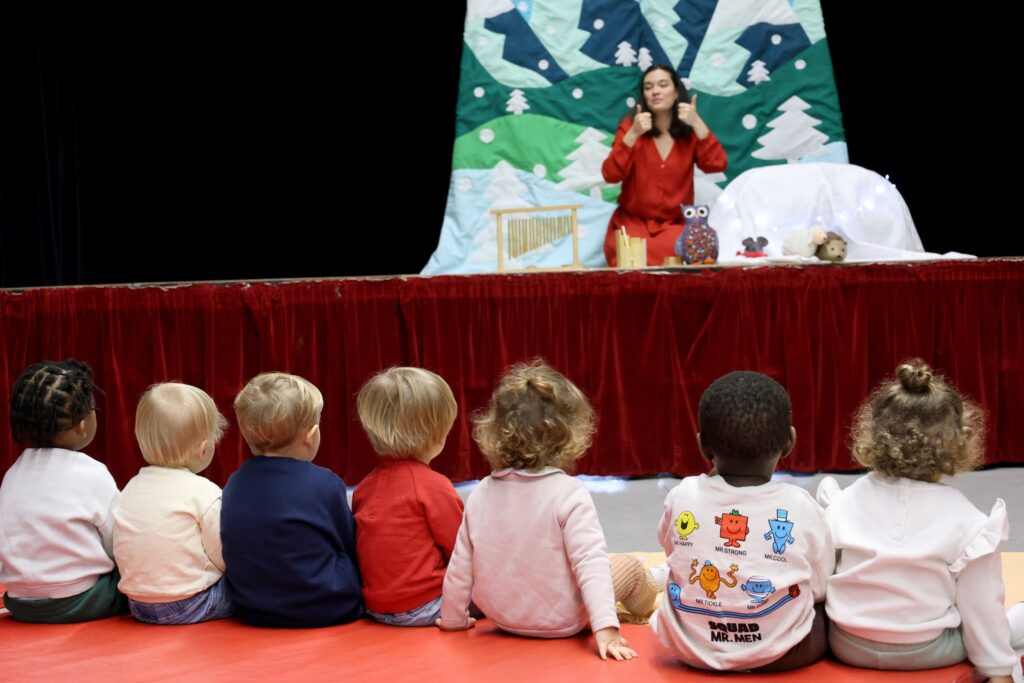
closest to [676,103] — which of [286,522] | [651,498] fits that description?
[651,498]

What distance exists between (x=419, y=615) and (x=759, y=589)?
0.80 meters

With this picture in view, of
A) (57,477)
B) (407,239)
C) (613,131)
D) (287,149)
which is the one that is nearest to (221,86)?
(287,149)

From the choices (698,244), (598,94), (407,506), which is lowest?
(407,506)

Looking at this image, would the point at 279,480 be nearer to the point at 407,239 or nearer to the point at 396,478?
the point at 396,478

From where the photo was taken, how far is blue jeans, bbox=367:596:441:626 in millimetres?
2389

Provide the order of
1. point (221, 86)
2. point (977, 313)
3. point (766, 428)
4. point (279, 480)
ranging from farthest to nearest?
point (221, 86) → point (977, 313) → point (279, 480) → point (766, 428)

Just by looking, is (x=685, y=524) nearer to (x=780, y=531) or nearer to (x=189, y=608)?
(x=780, y=531)

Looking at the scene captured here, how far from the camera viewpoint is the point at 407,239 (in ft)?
22.1

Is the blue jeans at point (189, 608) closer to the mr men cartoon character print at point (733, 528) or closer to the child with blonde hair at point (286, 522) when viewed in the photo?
the child with blonde hair at point (286, 522)

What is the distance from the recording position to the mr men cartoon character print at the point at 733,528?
1.97 meters

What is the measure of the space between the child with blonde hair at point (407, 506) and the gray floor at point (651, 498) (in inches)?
40.0

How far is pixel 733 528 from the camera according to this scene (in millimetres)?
1976

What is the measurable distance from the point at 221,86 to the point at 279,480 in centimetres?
477

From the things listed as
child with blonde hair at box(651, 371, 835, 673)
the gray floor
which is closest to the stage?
the gray floor
